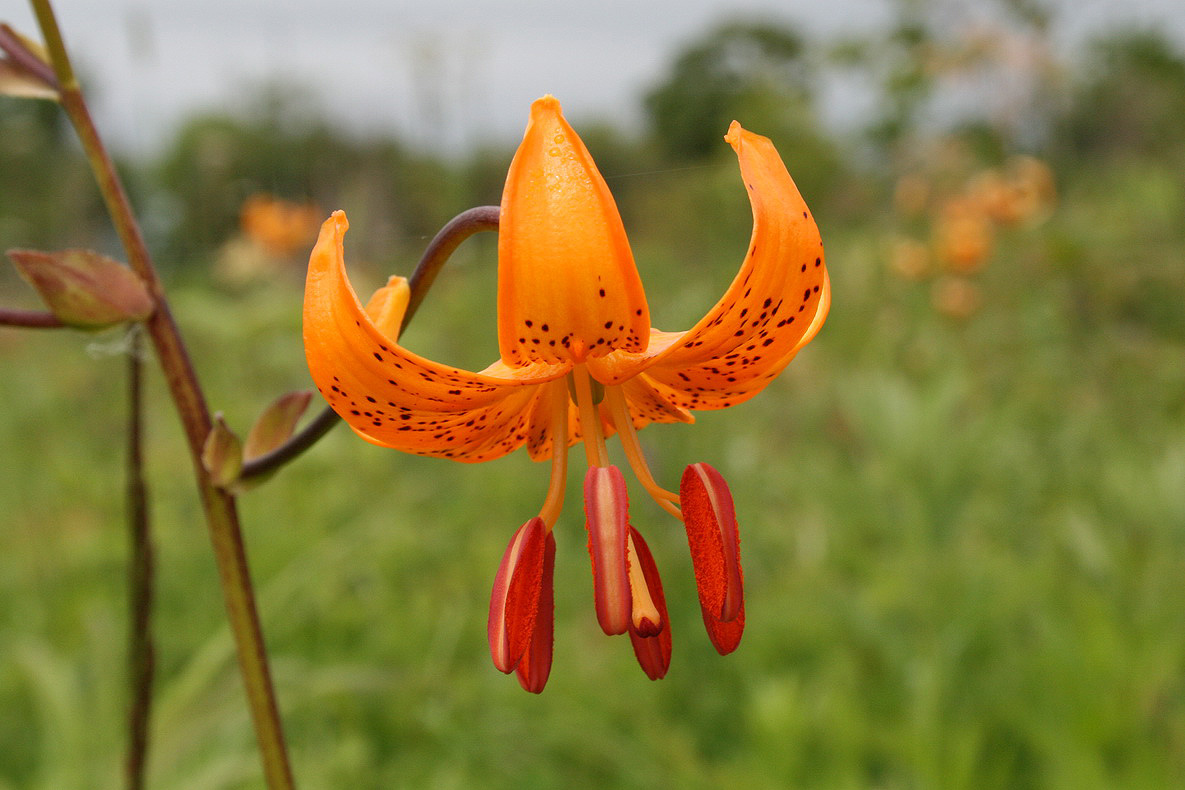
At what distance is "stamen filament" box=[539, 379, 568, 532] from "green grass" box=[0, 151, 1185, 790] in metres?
0.38

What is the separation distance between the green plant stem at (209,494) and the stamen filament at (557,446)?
20cm

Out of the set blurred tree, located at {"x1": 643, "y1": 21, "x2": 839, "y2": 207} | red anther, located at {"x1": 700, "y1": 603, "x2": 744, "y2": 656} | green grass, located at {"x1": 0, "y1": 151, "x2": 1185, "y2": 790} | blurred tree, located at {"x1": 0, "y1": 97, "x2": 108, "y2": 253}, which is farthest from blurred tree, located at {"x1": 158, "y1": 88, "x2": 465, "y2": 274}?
blurred tree, located at {"x1": 0, "y1": 97, "x2": 108, "y2": 253}

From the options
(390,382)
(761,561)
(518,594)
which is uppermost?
(390,382)

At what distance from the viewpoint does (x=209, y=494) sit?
62cm

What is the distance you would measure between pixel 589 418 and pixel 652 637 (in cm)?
15

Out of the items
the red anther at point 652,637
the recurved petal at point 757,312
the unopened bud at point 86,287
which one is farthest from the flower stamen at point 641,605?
the unopened bud at point 86,287

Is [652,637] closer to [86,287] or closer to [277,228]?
[86,287]

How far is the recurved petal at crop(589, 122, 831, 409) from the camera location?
0.49 m

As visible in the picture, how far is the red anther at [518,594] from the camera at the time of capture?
21.4 inches

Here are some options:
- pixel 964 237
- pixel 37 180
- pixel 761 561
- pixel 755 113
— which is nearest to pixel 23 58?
pixel 761 561

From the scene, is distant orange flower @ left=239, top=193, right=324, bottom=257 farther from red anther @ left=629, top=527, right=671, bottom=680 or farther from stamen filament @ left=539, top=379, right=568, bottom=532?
red anther @ left=629, top=527, right=671, bottom=680

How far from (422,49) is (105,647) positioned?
→ 455 centimetres

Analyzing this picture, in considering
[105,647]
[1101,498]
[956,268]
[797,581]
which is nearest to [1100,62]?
[956,268]

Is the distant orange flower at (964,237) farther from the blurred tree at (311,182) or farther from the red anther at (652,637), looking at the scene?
the red anther at (652,637)
